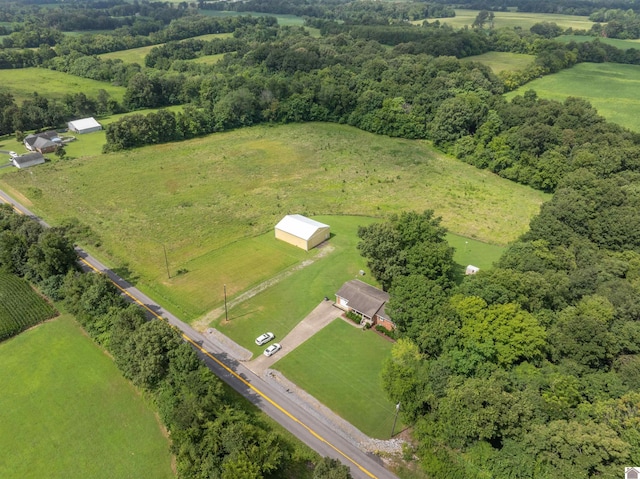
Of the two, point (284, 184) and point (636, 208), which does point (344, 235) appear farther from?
point (636, 208)

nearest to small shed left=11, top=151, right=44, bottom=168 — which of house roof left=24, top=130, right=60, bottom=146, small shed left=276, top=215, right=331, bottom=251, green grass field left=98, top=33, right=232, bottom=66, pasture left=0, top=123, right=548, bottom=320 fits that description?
pasture left=0, top=123, right=548, bottom=320

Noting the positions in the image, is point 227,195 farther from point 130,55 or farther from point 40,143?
point 130,55

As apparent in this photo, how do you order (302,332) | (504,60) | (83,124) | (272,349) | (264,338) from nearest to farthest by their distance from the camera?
1. (272,349)
2. (264,338)
3. (302,332)
4. (83,124)
5. (504,60)

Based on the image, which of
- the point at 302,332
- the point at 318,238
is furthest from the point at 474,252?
the point at 302,332

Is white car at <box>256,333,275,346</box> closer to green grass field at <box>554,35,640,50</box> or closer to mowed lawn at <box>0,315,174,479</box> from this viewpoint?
mowed lawn at <box>0,315,174,479</box>

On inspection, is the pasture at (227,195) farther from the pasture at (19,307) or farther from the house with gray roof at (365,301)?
the house with gray roof at (365,301)

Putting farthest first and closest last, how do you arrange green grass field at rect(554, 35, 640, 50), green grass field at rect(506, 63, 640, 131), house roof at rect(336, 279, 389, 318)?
1. green grass field at rect(554, 35, 640, 50)
2. green grass field at rect(506, 63, 640, 131)
3. house roof at rect(336, 279, 389, 318)
